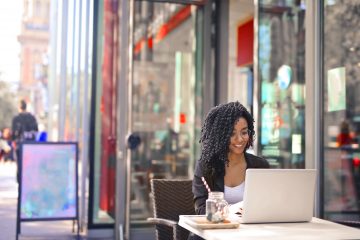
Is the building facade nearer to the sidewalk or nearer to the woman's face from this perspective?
the sidewalk

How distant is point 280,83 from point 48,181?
7.88ft

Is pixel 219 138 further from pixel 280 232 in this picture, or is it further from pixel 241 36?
pixel 241 36

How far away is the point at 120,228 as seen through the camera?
5.03 m

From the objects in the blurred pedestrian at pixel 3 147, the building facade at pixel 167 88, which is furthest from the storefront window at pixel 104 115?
the blurred pedestrian at pixel 3 147

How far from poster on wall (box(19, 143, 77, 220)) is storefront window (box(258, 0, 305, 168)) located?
1920mm

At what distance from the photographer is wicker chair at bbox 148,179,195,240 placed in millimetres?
3086

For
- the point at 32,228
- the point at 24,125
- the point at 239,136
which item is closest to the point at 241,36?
the point at 32,228

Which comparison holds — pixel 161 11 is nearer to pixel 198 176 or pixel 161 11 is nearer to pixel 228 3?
pixel 228 3

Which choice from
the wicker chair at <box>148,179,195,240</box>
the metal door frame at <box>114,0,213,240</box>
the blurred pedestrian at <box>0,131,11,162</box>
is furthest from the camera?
the blurred pedestrian at <box>0,131,11,162</box>

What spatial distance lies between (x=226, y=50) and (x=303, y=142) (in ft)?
5.95

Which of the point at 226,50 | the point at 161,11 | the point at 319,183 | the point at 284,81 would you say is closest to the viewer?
the point at 319,183

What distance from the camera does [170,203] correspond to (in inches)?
125

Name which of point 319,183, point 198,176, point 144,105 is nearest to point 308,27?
point 319,183

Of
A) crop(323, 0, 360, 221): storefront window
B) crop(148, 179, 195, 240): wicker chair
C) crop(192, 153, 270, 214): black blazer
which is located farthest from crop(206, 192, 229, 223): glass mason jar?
crop(323, 0, 360, 221): storefront window
